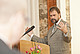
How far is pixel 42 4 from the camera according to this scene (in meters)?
3.80

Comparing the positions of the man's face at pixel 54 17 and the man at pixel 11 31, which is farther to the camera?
the man's face at pixel 54 17

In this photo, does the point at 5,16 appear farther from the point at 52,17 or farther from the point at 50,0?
the point at 50,0

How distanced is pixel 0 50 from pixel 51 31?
8.51 feet

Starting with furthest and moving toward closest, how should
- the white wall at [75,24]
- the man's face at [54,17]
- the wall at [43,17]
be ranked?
1. the white wall at [75,24]
2. the wall at [43,17]
3. the man's face at [54,17]

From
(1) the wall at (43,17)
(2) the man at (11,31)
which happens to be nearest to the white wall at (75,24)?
(1) the wall at (43,17)

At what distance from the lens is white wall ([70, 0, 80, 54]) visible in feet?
13.7

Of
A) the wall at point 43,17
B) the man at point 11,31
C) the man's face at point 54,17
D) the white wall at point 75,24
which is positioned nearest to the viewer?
the man at point 11,31

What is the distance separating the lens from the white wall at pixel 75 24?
418 cm

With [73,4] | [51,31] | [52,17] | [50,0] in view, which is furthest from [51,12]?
[73,4]

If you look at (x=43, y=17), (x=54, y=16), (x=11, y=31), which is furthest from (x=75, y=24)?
(x=11, y=31)

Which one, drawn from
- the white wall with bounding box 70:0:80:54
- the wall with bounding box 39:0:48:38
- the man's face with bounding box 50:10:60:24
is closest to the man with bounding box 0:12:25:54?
the man's face with bounding box 50:10:60:24

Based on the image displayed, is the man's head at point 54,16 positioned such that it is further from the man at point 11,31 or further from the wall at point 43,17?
the man at point 11,31

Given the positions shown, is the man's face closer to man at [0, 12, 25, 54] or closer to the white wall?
the white wall

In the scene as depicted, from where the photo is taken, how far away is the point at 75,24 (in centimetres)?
427
